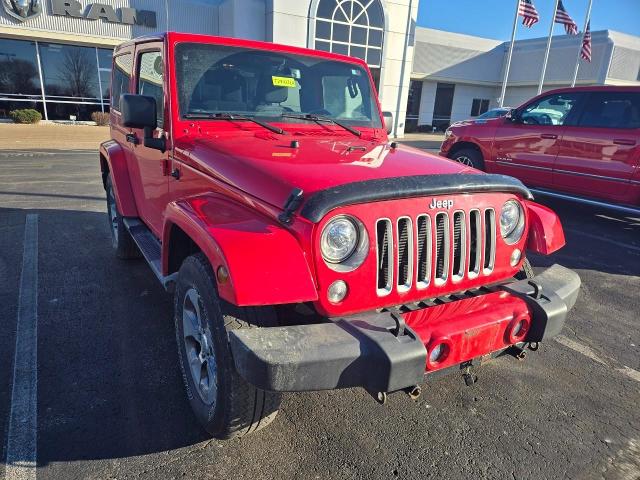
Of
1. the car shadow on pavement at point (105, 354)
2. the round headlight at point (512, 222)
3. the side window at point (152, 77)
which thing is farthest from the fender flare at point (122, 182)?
the round headlight at point (512, 222)

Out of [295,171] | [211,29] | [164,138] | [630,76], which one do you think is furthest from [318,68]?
[630,76]

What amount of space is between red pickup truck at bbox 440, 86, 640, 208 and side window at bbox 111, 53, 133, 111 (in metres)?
5.91

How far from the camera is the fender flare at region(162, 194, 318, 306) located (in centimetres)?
191

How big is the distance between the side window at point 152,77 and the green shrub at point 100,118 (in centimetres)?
1909

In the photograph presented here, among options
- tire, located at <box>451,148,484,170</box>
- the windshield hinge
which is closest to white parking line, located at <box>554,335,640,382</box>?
the windshield hinge

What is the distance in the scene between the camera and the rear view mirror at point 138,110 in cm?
301

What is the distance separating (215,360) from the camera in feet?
7.18

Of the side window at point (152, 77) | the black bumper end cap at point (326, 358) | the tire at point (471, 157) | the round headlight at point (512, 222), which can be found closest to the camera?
the black bumper end cap at point (326, 358)

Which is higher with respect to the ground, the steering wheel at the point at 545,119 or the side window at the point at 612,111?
the side window at the point at 612,111

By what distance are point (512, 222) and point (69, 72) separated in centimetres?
2290

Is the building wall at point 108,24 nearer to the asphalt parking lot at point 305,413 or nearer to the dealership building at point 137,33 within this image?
the dealership building at point 137,33

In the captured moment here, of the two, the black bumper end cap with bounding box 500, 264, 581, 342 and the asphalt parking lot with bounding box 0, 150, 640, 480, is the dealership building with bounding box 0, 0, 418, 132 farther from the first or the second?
the black bumper end cap with bounding box 500, 264, 581, 342

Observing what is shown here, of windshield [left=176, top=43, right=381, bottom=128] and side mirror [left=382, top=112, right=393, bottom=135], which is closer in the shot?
windshield [left=176, top=43, right=381, bottom=128]

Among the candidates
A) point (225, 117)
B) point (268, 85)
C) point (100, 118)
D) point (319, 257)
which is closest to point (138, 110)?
point (225, 117)
